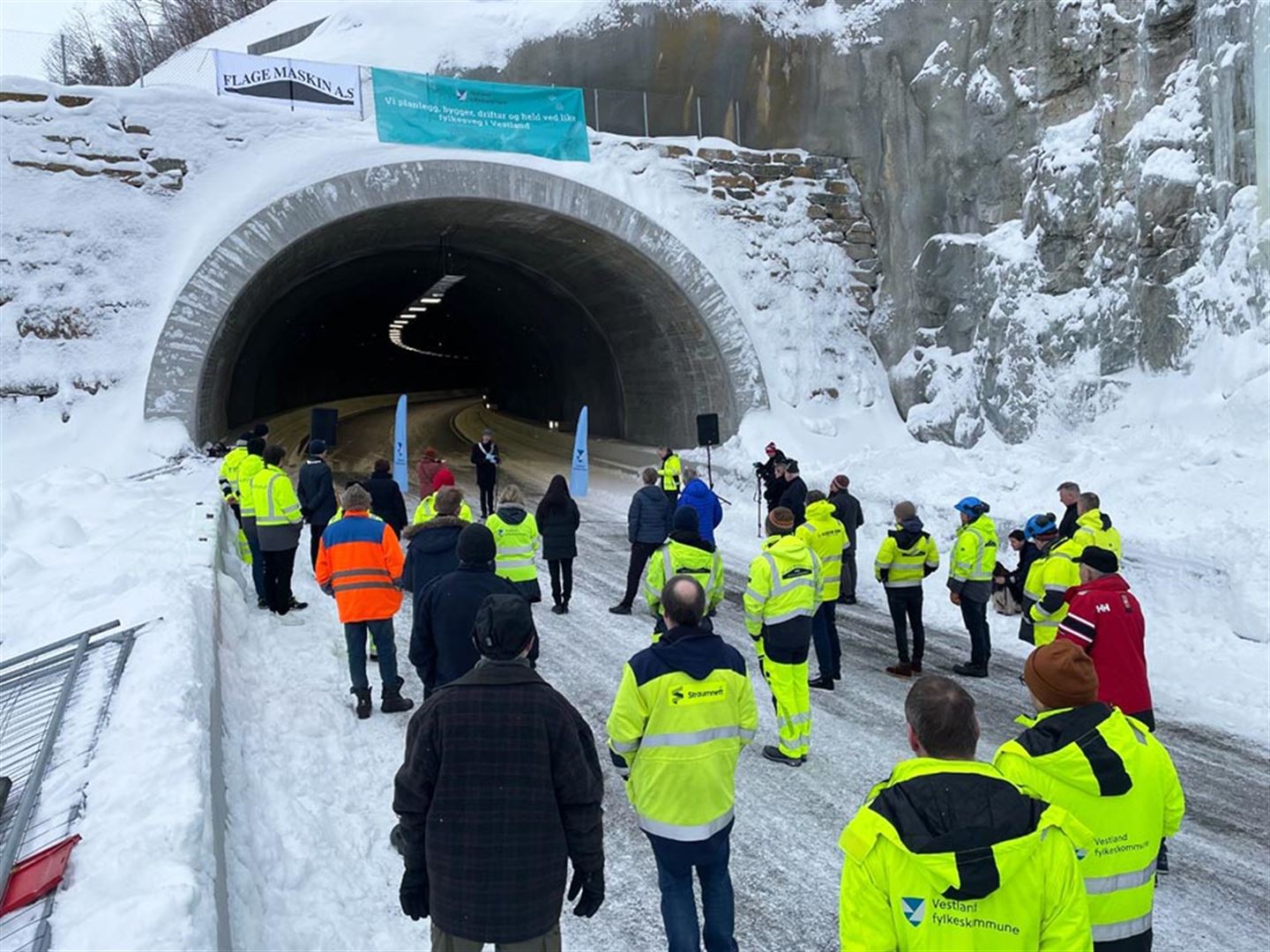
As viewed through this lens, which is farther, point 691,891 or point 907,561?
point 907,561

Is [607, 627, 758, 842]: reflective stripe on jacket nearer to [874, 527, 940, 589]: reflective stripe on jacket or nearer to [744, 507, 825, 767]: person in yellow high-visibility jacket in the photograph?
[744, 507, 825, 767]: person in yellow high-visibility jacket

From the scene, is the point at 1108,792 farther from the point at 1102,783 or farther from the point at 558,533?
the point at 558,533

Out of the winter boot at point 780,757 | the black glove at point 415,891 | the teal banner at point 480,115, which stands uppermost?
the teal banner at point 480,115

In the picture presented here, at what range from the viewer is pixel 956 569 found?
334 inches

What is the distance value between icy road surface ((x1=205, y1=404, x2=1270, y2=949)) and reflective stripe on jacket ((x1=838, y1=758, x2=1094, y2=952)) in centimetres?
225

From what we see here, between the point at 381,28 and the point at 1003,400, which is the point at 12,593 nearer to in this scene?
the point at 1003,400

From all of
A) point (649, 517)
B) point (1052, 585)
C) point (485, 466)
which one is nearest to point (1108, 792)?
point (1052, 585)

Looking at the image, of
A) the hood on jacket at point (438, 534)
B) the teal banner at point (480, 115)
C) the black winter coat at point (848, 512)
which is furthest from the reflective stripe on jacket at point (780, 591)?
the teal banner at point (480, 115)

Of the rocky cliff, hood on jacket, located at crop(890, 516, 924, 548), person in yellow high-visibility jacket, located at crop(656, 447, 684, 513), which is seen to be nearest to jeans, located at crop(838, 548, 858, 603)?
hood on jacket, located at crop(890, 516, 924, 548)

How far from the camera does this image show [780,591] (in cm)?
614

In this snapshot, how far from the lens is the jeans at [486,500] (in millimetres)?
A: 16609

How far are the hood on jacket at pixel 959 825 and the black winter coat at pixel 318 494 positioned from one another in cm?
862

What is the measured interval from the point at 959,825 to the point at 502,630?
5.08 feet

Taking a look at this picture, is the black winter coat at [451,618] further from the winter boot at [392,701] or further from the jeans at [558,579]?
the jeans at [558,579]
